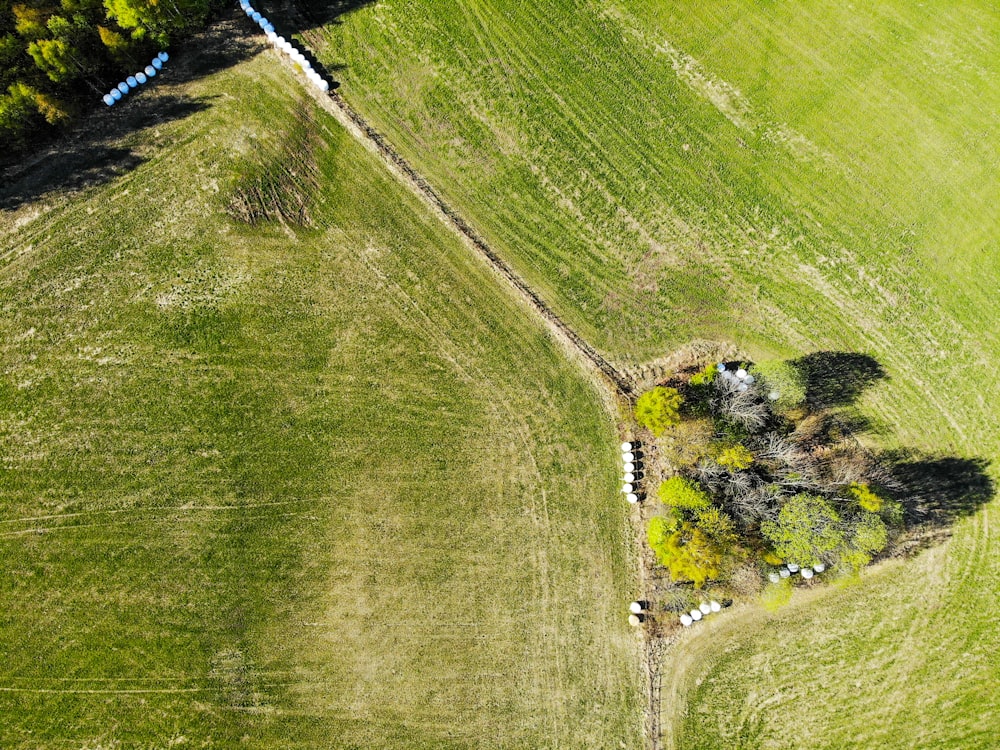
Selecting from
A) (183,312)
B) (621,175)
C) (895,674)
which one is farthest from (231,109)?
(895,674)

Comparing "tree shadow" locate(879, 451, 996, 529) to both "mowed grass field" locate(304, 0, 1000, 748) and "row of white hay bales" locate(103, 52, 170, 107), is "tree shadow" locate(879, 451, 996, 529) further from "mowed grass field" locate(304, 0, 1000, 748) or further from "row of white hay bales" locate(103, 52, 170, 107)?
"row of white hay bales" locate(103, 52, 170, 107)

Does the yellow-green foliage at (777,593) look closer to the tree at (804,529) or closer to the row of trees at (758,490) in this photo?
the row of trees at (758,490)

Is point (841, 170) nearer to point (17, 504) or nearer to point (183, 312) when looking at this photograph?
point (183, 312)

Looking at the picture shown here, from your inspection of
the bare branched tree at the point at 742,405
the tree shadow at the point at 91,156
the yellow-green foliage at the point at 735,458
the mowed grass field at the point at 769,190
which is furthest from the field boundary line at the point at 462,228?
the tree shadow at the point at 91,156

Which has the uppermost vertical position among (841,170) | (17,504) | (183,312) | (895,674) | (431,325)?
(841,170)

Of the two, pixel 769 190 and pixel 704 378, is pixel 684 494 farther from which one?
pixel 769 190

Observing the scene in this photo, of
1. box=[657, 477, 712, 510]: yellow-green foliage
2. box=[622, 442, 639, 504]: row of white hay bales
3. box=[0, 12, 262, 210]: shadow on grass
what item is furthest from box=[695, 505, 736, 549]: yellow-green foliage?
box=[0, 12, 262, 210]: shadow on grass
